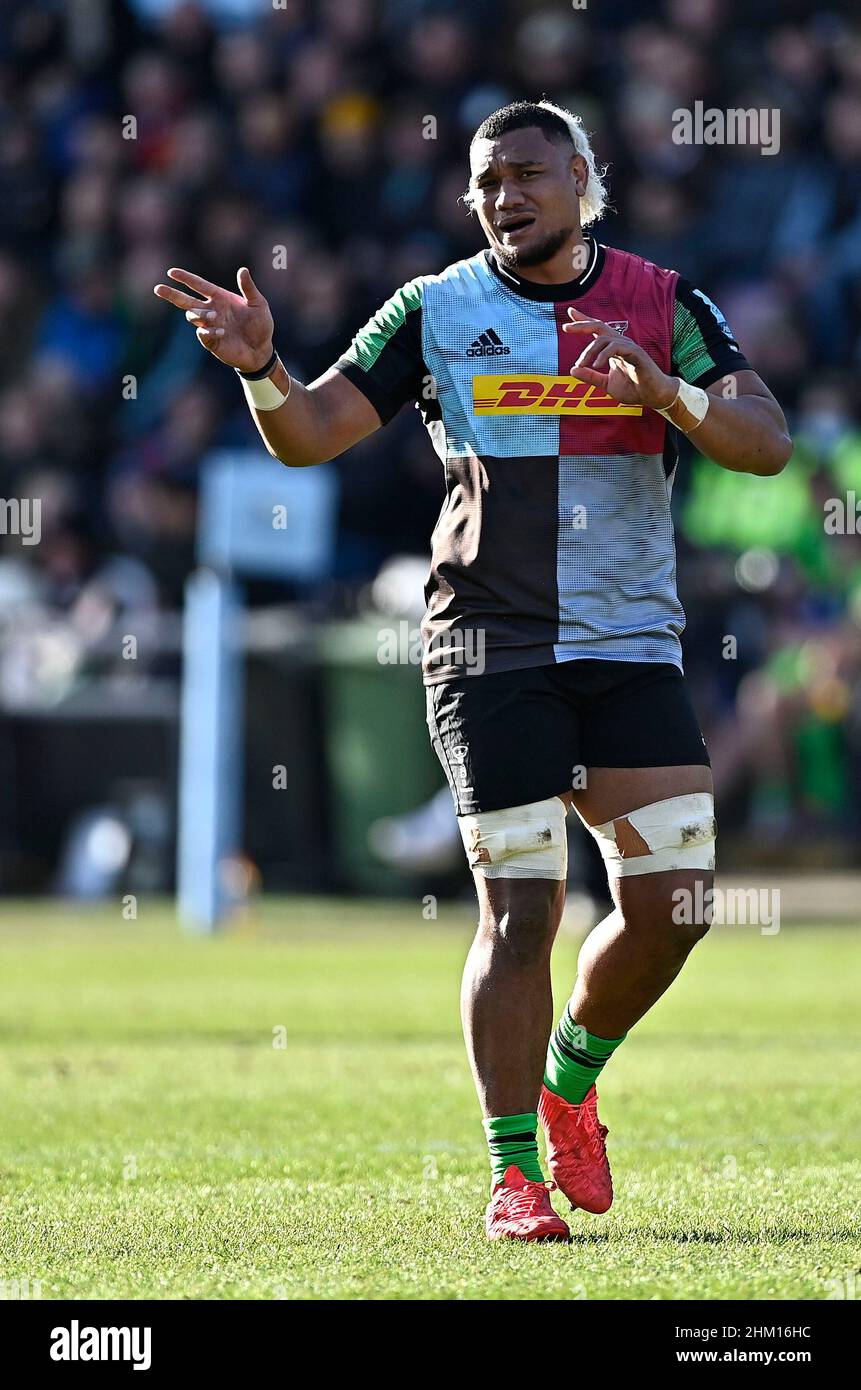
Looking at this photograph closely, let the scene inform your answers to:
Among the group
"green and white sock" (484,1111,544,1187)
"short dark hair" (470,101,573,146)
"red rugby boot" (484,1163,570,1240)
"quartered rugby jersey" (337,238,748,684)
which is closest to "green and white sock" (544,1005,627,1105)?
"green and white sock" (484,1111,544,1187)

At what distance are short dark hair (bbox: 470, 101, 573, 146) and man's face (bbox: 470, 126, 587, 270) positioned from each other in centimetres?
2

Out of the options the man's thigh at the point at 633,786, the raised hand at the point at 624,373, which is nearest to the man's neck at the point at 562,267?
the raised hand at the point at 624,373

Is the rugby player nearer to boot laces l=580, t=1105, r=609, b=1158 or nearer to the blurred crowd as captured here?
boot laces l=580, t=1105, r=609, b=1158

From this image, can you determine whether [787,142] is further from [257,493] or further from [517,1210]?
[517,1210]

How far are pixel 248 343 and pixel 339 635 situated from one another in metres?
8.55

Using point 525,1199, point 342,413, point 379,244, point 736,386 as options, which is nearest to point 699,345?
point 736,386

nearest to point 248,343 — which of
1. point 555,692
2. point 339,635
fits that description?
point 555,692

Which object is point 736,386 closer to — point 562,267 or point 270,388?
point 562,267

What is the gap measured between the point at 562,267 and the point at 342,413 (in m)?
0.58

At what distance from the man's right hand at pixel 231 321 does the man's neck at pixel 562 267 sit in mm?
581

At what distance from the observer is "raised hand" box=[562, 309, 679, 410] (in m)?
4.56

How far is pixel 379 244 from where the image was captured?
16.9 meters

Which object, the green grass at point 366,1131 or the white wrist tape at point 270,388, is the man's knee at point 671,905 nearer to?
the green grass at point 366,1131

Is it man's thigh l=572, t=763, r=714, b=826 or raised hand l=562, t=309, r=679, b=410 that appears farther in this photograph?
man's thigh l=572, t=763, r=714, b=826
